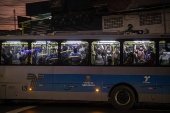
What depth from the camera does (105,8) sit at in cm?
2072

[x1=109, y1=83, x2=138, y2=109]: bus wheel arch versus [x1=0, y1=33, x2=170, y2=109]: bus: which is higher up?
[x1=0, y1=33, x2=170, y2=109]: bus

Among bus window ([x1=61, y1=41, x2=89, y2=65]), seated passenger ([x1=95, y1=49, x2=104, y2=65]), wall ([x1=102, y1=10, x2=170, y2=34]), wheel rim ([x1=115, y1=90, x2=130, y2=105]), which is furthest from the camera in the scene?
wall ([x1=102, y1=10, x2=170, y2=34])

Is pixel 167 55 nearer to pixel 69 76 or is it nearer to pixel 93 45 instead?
pixel 93 45

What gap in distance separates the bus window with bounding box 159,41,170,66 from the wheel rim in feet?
6.42

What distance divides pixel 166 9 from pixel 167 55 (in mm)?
9194

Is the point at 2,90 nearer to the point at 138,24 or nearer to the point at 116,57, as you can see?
the point at 116,57

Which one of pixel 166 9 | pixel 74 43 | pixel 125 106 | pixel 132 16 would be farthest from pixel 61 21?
pixel 125 106

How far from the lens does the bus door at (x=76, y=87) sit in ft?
37.0

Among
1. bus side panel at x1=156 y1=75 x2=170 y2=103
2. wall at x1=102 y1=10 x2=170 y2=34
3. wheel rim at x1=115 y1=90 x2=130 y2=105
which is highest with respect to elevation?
wall at x1=102 y1=10 x2=170 y2=34

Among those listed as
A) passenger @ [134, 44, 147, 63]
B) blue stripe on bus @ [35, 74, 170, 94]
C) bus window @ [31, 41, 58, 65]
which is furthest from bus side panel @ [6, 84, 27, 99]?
passenger @ [134, 44, 147, 63]

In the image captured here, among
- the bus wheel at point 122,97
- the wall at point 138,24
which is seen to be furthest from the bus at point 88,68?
the wall at point 138,24

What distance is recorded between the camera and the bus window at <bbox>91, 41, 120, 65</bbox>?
11266mm

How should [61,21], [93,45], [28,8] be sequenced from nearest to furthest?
1. [93,45]
2. [61,21]
3. [28,8]

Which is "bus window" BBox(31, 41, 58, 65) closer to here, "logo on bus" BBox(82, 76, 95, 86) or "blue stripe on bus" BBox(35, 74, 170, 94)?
"blue stripe on bus" BBox(35, 74, 170, 94)
